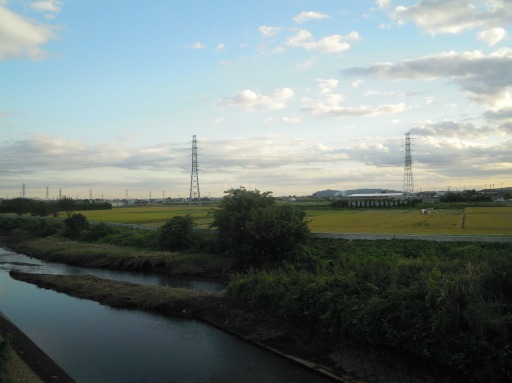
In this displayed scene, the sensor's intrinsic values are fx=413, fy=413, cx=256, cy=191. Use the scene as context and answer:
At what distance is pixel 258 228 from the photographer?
30.7m

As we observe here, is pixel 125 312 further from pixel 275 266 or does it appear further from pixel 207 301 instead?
pixel 275 266

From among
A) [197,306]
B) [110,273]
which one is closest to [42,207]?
[110,273]

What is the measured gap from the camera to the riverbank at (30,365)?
12.8 metres

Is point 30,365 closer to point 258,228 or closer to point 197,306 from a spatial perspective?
point 197,306

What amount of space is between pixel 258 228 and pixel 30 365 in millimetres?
18588

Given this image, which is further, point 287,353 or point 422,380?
point 287,353

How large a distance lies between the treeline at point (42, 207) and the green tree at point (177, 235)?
49.6 metres

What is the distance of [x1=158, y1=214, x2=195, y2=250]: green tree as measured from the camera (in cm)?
3856

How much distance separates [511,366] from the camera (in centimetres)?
1070

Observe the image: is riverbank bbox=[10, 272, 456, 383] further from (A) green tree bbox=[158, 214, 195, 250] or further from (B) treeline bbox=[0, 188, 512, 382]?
(A) green tree bbox=[158, 214, 195, 250]

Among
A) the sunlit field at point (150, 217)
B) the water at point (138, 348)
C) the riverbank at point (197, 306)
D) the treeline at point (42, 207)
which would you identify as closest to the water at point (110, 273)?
the riverbank at point (197, 306)

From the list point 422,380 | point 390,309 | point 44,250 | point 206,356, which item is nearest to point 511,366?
point 422,380

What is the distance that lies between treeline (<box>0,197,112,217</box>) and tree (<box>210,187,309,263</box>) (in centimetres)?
5852

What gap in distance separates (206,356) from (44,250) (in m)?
36.7
